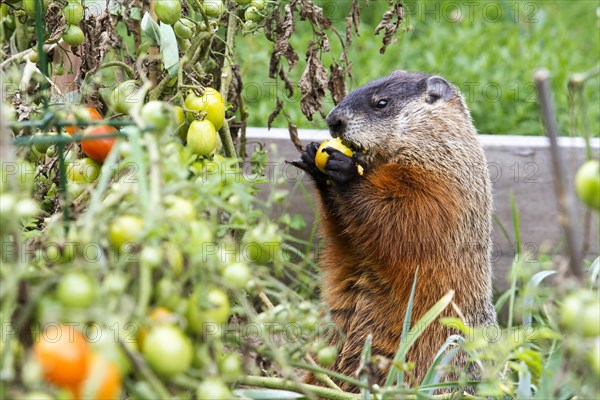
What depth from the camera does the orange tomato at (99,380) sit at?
125cm

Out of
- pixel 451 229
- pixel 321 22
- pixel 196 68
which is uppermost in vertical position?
pixel 321 22

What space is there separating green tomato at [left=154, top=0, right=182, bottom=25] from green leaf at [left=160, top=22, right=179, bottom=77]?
255mm

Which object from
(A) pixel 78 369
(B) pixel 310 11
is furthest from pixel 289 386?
(B) pixel 310 11

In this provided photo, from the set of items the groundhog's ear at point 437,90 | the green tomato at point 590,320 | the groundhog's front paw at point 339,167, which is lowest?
the green tomato at point 590,320

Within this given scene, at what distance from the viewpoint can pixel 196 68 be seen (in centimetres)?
306

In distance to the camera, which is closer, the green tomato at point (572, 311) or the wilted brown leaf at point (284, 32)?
the green tomato at point (572, 311)

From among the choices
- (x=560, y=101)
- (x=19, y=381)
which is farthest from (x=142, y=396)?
(x=560, y=101)

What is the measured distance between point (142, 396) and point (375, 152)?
2.11 meters

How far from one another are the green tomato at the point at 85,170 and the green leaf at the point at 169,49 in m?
0.48

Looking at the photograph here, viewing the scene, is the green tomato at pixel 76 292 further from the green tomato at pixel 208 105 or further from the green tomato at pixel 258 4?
the green tomato at pixel 258 4

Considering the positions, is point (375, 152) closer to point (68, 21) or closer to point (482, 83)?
point (68, 21)

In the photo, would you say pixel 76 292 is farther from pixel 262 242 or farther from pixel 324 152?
pixel 324 152

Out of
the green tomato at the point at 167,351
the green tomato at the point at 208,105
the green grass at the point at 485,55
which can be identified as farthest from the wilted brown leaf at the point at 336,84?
the green tomato at the point at 167,351

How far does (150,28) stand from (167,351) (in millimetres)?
1730
